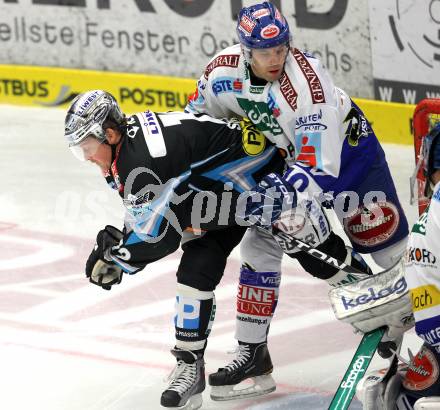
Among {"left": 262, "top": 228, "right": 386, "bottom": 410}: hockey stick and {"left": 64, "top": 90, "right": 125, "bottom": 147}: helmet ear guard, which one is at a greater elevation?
{"left": 64, "top": 90, "right": 125, "bottom": 147}: helmet ear guard

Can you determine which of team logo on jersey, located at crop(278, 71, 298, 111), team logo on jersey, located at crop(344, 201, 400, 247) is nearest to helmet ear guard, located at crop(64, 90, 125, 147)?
team logo on jersey, located at crop(278, 71, 298, 111)

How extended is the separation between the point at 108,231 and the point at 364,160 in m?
0.96

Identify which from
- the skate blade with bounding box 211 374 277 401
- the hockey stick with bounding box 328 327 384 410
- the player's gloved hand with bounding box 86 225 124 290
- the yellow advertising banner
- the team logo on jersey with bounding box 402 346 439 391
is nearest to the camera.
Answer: the team logo on jersey with bounding box 402 346 439 391

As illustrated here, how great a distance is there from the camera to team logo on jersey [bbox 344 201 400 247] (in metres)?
4.27

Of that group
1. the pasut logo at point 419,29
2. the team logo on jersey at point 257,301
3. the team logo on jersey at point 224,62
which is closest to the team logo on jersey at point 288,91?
the team logo on jersey at point 224,62

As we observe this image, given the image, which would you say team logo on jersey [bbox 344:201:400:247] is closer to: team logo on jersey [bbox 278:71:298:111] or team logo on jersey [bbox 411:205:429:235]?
team logo on jersey [bbox 278:71:298:111]

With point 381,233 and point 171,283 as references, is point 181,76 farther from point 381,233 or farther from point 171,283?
point 381,233

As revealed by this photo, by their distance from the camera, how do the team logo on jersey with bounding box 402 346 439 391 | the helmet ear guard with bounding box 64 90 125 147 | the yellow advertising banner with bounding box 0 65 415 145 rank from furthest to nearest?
the yellow advertising banner with bounding box 0 65 415 145, the helmet ear guard with bounding box 64 90 125 147, the team logo on jersey with bounding box 402 346 439 391

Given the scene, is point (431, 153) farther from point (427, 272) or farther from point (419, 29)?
point (419, 29)

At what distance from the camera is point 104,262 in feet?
13.4

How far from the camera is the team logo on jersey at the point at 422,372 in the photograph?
3514 mm

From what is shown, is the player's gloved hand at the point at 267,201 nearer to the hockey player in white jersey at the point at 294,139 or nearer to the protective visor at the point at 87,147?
the hockey player in white jersey at the point at 294,139

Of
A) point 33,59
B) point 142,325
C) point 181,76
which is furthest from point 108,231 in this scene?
point 33,59

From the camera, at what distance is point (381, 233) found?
14.1ft
